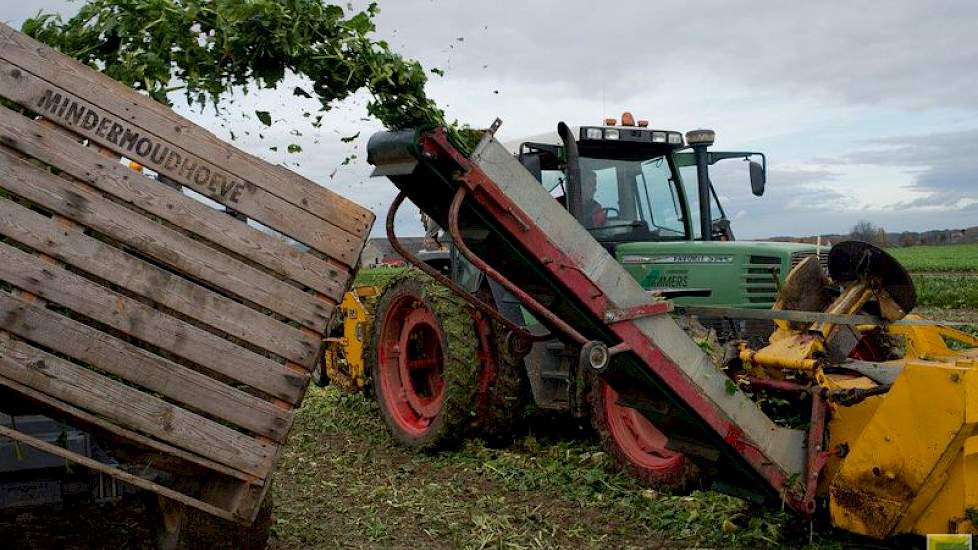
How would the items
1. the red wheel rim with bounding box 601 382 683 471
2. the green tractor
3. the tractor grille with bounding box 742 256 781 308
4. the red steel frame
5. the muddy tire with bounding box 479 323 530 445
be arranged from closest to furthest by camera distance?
the red steel frame, the red wheel rim with bounding box 601 382 683 471, the green tractor, the tractor grille with bounding box 742 256 781 308, the muddy tire with bounding box 479 323 530 445

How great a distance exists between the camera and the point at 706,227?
7680mm

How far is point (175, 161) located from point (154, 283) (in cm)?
54

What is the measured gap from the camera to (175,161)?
397 centimetres

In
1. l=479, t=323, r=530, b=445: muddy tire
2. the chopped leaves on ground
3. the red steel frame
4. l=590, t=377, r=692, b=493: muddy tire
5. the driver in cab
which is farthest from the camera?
l=479, t=323, r=530, b=445: muddy tire

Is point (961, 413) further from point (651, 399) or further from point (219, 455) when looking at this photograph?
point (219, 455)

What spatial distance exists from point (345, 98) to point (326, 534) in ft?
8.85

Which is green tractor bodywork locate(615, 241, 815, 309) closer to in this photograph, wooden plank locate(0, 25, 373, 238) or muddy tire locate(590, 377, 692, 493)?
muddy tire locate(590, 377, 692, 493)

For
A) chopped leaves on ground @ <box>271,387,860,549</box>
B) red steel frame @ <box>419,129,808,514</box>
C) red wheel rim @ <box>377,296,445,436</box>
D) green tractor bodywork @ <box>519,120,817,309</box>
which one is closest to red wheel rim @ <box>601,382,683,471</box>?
chopped leaves on ground @ <box>271,387,860,549</box>

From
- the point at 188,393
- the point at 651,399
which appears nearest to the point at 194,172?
the point at 188,393

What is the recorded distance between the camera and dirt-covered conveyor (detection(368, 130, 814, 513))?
444 centimetres

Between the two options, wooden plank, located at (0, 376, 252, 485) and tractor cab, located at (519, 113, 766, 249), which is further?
tractor cab, located at (519, 113, 766, 249)

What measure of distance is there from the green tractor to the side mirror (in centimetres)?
1

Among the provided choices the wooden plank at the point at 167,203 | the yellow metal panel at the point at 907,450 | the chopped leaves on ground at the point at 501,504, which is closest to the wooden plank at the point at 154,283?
the wooden plank at the point at 167,203

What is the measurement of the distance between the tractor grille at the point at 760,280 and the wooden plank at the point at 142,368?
395 centimetres
